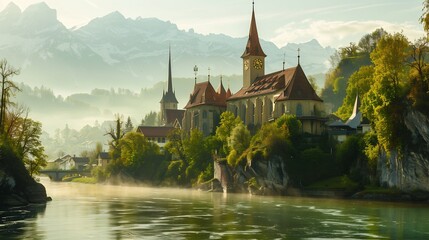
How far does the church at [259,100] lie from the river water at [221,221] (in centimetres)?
4193

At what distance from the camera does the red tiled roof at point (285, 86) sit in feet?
428

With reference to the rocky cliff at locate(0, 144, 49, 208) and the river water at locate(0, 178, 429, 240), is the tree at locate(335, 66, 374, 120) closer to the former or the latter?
the river water at locate(0, 178, 429, 240)

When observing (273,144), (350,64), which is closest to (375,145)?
(273,144)

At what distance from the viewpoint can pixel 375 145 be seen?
332 ft

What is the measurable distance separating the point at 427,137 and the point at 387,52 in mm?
14920

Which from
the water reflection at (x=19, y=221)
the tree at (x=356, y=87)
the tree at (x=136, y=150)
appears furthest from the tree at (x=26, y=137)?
the tree at (x=136, y=150)

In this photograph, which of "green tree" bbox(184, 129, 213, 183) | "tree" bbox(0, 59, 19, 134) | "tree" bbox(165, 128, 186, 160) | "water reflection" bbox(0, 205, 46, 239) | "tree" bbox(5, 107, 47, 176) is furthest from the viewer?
"tree" bbox(165, 128, 186, 160)

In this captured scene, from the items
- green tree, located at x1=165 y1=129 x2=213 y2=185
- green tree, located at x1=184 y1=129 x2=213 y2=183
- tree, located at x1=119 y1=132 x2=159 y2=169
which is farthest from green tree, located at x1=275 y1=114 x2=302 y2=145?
tree, located at x1=119 y1=132 x2=159 y2=169

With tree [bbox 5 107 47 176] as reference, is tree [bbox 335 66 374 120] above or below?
above

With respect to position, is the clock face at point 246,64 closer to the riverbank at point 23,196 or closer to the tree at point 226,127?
the tree at point 226,127

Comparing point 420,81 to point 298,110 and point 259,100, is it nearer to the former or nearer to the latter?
point 298,110

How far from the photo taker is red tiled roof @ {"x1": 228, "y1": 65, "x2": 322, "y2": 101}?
13038cm

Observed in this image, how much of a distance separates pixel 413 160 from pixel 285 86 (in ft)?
157

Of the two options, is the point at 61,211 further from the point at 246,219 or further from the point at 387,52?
the point at 387,52
